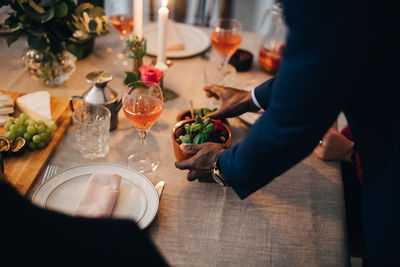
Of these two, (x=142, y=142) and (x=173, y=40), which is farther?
(x=173, y=40)

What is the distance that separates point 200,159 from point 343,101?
0.40 metres

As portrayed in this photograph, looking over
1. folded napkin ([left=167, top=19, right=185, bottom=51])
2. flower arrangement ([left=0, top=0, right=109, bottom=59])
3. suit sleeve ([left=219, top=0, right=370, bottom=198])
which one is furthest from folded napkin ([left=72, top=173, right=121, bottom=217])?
folded napkin ([left=167, top=19, right=185, bottom=51])

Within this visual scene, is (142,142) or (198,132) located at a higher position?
(198,132)

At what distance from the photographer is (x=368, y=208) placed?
81 centimetres

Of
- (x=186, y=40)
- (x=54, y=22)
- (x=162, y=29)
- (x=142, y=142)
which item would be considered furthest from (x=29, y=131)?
(x=186, y=40)

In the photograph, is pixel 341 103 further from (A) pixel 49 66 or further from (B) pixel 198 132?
(A) pixel 49 66

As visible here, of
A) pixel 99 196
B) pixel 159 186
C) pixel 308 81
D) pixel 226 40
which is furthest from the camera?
pixel 226 40

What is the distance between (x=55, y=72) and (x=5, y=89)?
184mm

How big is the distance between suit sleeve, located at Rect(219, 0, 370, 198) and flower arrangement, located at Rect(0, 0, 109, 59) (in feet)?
2.79

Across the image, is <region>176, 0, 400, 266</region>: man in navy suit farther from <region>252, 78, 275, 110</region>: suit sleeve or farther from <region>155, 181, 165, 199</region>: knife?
<region>252, 78, 275, 110</region>: suit sleeve

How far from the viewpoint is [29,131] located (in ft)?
3.43

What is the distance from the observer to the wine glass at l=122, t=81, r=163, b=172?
3.43 ft

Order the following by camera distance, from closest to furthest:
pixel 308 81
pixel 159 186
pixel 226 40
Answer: pixel 308 81
pixel 159 186
pixel 226 40

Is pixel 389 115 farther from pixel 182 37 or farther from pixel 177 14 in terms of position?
pixel 177 14
